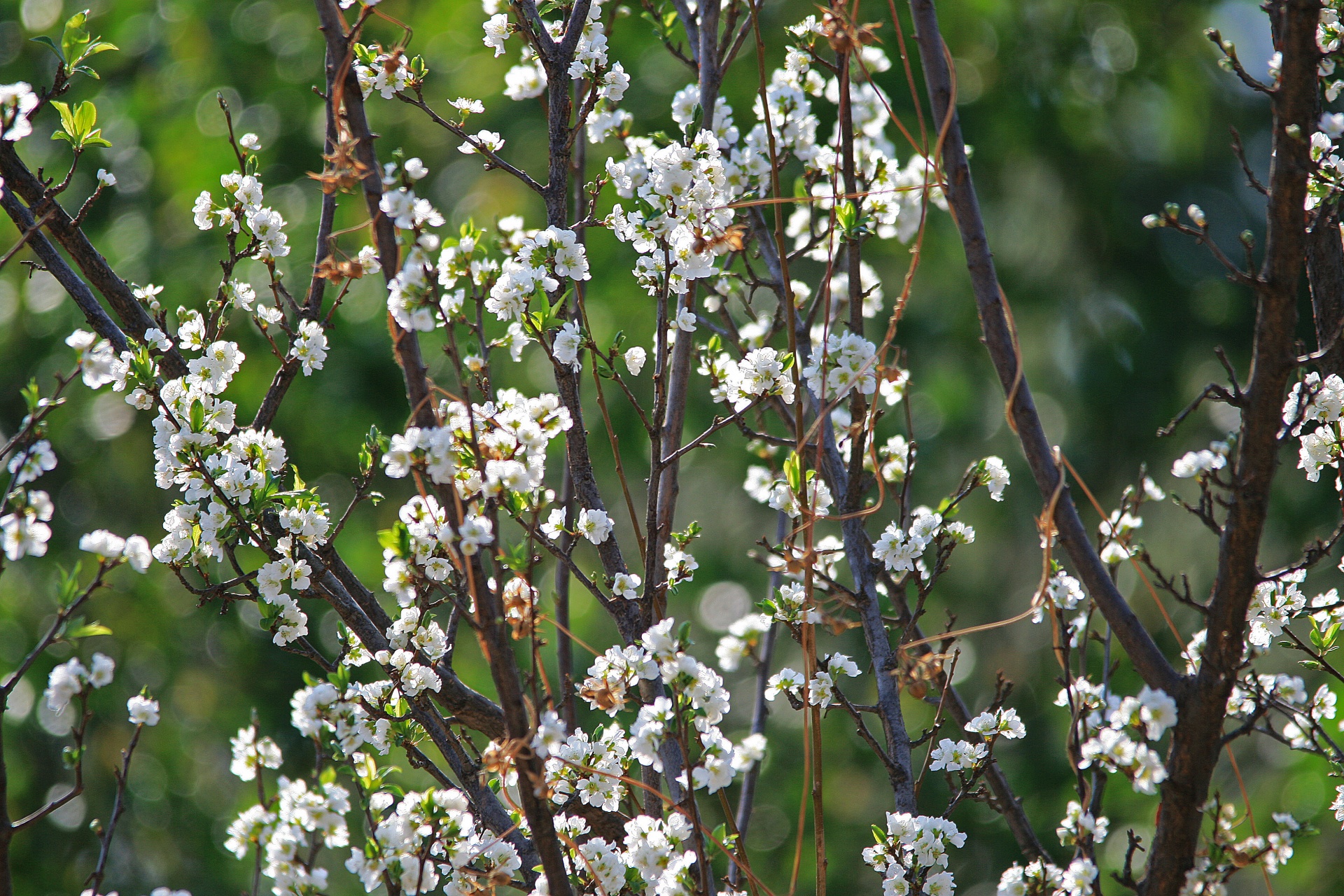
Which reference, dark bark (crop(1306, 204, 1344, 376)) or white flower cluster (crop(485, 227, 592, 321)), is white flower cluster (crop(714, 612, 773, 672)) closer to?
white flower cluster (crop(485, 227, 592, 321))

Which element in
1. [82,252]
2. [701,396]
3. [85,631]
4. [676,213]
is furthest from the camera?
[701,396]

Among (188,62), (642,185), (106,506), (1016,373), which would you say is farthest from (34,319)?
(1016,373)

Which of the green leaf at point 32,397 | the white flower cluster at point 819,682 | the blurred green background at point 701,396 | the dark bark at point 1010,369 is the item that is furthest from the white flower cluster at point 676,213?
the blurred green background at point 701,396

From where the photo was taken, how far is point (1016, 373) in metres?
1.15

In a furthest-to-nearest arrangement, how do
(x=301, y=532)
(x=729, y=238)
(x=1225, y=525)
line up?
(x=301, y=532)
(x=729, y=238)
(x=1225, y=525)

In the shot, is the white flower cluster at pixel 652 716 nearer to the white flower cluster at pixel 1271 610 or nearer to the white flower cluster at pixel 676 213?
the white flower cluster at pixel 676 213

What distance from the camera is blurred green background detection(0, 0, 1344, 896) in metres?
5.31

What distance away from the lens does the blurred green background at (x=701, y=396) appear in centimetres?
531

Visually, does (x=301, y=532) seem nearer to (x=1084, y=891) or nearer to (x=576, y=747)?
(x=576, y=747)

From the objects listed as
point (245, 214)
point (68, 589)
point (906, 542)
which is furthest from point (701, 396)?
point (68, 589)

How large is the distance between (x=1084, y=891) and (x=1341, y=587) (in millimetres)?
4717

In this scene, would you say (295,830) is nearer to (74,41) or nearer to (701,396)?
(74,41)

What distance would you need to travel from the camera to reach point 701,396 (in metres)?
5.27

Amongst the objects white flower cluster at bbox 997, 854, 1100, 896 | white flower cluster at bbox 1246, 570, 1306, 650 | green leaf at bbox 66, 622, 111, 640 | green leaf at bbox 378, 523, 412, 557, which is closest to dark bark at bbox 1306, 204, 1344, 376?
white flower cluster at bbox 1246, 570, 1306, 650
